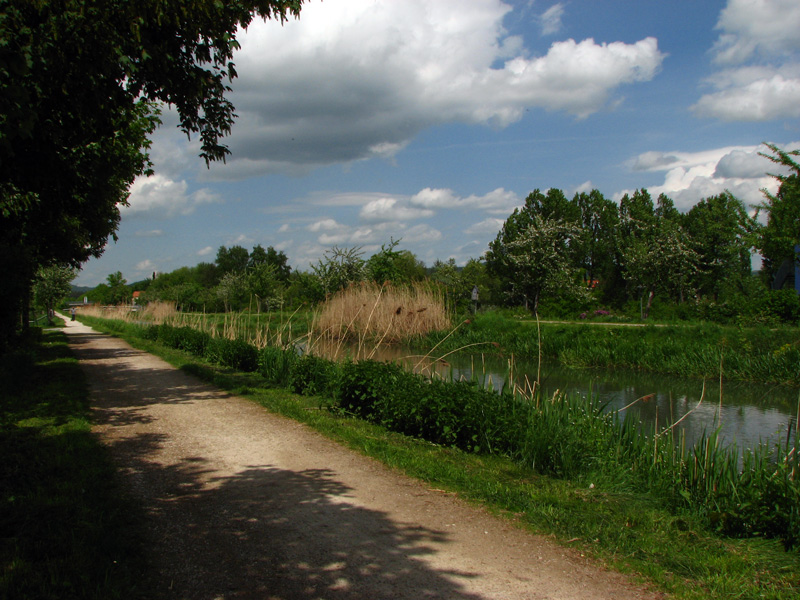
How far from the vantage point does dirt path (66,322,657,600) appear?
355 cm

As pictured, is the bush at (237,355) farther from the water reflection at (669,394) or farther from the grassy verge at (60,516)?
the grassy verge at (60,516)

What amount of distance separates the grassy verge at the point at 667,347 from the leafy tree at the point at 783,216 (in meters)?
2.86

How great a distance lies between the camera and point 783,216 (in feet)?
63.0

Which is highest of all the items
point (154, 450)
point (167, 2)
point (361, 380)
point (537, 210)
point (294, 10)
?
point (537, 210)

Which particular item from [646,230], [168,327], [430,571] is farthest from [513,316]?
[430,571]

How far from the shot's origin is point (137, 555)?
3.91m

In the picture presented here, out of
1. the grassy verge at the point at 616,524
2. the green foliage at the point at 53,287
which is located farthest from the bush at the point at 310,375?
the green foliage at the point at 53,287

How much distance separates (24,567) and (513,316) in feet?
101

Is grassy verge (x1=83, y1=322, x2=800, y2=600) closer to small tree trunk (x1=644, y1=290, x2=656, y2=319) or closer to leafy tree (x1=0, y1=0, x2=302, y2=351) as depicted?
leafy tree (x1=0, y1=0, x2=302, y2=351)

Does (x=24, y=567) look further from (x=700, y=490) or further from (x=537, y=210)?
(x=537, y=210)

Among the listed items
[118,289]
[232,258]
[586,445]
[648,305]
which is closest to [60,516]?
[586,445]

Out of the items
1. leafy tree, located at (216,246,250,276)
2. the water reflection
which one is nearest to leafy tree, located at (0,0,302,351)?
the water reflection

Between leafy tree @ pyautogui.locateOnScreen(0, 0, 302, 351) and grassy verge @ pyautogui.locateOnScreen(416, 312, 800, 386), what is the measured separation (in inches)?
413

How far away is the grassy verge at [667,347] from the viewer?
1634 cm
